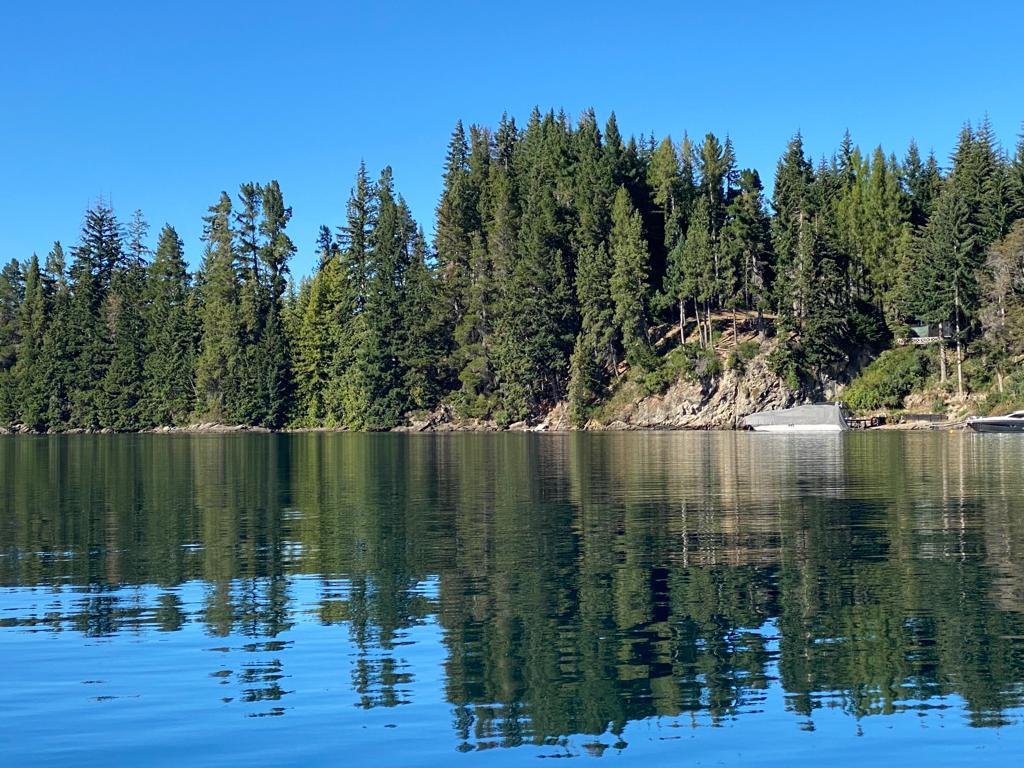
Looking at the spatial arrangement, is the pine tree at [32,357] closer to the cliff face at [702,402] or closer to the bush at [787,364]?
the cliff face at [702,402]

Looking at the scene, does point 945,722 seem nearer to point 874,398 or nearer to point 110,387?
point 874,398

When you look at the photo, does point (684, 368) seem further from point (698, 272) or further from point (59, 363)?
point (59, 363)

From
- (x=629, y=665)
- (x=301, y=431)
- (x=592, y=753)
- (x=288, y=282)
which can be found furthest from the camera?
(x=288, y=282)

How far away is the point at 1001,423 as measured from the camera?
302ft

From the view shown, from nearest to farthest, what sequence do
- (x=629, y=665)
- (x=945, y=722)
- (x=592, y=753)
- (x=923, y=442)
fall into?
(x=592, y=753) → (x=945, y=722) → (x=629, y=665) → (x=923, y=442)

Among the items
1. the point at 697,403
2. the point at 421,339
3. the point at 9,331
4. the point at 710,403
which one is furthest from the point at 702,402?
the point at 9,331

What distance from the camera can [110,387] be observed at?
549 ft

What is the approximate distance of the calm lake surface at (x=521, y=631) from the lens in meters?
13.5

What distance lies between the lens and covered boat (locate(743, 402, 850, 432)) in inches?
4075

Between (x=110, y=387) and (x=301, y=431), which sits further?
(x=110, y=387)

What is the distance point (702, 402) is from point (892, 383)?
67.2ft

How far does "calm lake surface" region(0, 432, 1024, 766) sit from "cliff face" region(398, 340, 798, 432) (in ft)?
252

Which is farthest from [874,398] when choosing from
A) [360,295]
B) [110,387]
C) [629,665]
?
[110,387]

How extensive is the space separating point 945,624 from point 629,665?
590cm
